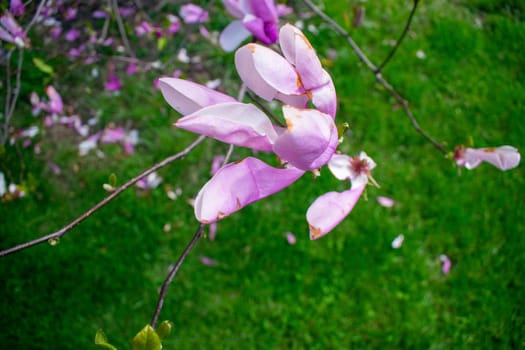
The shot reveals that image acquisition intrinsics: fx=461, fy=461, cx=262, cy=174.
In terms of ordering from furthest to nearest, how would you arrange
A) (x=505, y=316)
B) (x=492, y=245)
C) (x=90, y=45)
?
1. (x=90, y=45)
2. (x=492, y=245)
3. (x=505, y=316)

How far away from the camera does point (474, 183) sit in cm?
203

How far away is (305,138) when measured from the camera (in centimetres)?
46

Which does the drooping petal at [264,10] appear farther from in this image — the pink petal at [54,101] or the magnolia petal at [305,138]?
the pink petal at [54,101]

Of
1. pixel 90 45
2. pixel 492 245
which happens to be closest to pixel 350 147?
pixel 492 245

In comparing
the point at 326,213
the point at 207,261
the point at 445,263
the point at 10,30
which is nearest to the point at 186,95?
the point at 326,213

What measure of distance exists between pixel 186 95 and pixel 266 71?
9 centimetres

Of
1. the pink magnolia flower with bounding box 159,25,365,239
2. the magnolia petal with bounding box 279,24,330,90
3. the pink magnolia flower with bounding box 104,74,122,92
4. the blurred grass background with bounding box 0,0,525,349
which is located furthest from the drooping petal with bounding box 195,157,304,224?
the pink magnolia flower with bounding box 104,74,122,92

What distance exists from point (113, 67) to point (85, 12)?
372 mm

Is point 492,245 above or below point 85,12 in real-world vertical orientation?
below

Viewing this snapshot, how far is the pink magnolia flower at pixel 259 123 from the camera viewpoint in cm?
46

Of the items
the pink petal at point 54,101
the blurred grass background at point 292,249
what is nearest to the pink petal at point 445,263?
the blurred grass background at point 292,249

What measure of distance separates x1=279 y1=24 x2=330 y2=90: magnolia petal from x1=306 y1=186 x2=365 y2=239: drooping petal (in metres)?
0.17

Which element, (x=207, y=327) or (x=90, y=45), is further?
(x=90, y=45)

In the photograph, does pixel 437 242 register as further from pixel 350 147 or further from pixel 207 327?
pixel 207 327
